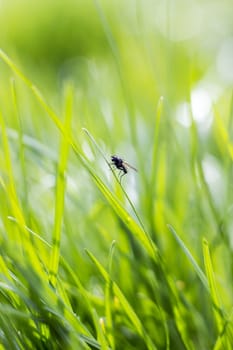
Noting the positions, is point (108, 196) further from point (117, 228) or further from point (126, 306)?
point (117, 228)

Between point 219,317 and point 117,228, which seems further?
point 117,228

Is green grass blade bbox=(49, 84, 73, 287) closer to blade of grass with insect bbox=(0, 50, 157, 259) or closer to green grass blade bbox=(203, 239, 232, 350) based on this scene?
blade of grass with insect bbox=(0, 50, 157, 259)

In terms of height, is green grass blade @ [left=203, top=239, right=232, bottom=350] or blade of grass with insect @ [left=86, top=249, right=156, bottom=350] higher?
blade of grass with insect @ [left=86, top=249, right=156, bottom=350]

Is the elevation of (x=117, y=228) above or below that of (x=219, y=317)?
above

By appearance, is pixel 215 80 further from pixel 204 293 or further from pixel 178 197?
pixel 204 293

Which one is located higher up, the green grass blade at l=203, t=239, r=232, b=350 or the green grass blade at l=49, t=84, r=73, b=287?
the green grass blade at l=49, t=84, r=73, b=287

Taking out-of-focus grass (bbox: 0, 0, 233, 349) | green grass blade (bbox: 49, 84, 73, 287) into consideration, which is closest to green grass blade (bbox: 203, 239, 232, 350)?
out-of-focus grass (bbox: 0, 0, 233, 349)

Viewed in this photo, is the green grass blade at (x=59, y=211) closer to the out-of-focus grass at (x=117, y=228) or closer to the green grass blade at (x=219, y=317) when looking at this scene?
the out-of-focus grass at (x=117, y=228)

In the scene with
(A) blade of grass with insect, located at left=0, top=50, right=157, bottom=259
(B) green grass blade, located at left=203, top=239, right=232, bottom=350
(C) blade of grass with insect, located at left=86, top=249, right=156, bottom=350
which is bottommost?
(B) green grass blade, located at left=203, top=239, right=232, bottom=350

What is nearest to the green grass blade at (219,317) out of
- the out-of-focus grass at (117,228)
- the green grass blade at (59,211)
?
the out-of-focus grass at (117,228)

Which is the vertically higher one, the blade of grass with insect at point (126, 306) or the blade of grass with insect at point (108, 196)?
the blade of grass with insect at point (108, 196)

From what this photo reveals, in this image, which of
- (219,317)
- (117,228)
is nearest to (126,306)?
(219,317)
